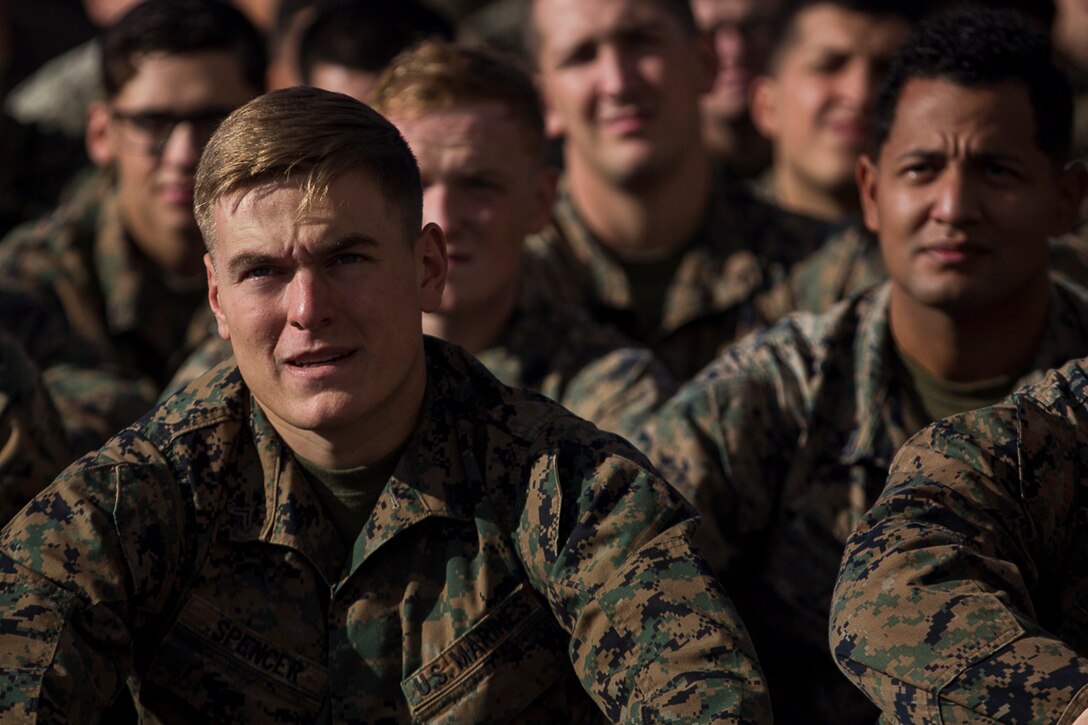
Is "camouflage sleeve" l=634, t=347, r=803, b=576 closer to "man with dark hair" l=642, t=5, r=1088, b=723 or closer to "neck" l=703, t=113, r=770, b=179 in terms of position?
"man with dark hair" l=642, t=5, r=1088, b=723

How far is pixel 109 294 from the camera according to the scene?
240 inches

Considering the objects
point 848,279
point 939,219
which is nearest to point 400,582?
point 939,219

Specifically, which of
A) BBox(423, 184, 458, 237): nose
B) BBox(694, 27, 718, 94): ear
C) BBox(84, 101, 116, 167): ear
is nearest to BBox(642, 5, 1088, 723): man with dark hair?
BBox(423, 184, 458, 237): nose

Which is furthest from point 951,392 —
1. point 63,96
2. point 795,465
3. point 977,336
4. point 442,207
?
point 63,96

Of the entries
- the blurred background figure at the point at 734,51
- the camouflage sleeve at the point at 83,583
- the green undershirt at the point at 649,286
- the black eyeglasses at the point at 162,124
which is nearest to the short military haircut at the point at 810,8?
the blurred background figure at the point at 734,51

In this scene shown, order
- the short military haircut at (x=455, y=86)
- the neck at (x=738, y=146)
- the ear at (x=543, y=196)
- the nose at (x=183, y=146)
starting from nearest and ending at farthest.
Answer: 1. the short military haircut at (x=455, y=86)
2. the ear at (x=543, y=196)
3. the nose at (x=183, y=146)
4. the neck at (x=738, y=146)

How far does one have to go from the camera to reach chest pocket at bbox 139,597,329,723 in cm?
326

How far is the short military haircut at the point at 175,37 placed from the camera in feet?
20.0

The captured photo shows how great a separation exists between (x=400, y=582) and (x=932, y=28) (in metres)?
2.25

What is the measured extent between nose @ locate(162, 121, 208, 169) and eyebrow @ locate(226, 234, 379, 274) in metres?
2.68

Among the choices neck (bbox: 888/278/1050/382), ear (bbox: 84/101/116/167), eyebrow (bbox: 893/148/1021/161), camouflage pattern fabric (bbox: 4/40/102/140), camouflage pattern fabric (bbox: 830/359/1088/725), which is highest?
camouflage pattern fabric (bbox: 4/40/102/140)

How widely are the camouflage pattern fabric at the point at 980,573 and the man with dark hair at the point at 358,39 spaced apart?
10.6 ft

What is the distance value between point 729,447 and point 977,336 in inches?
27.7

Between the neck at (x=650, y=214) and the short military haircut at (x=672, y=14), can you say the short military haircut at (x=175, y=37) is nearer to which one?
the short military haircut at (x=672, y=14)
